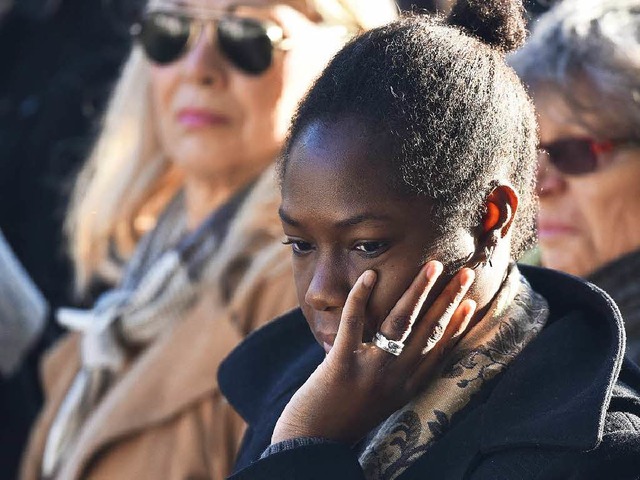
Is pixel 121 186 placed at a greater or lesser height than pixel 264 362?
lesser

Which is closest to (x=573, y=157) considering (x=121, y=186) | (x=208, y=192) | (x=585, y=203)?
(x=585, y=203)

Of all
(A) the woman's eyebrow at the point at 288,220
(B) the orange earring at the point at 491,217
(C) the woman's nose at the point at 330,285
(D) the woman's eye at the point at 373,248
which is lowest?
(B) the orange earring at the point at 491,217

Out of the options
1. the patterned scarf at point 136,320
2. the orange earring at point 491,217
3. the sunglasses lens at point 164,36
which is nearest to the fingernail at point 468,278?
the orange earring at point 491,217

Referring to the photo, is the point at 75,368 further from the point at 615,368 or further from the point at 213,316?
the point at 615,368

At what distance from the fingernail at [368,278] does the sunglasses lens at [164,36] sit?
2.02 m

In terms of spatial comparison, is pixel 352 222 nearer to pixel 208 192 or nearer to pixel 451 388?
pixel 451 388

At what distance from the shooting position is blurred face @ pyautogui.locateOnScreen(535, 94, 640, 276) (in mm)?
2947

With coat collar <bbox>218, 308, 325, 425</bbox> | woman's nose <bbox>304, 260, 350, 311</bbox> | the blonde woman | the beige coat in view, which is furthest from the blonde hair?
woman's nose <bbox>304, 260, 350, 311</bbox>

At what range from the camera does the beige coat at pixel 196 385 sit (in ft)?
10.7

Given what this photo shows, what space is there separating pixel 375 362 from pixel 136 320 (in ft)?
6.32

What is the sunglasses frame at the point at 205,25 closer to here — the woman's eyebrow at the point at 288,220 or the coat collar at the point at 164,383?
the coat collar at the point at 164,383

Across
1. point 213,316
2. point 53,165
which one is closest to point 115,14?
point 53,165

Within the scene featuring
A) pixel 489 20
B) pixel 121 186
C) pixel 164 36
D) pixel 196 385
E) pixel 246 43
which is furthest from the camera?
pixel 121 186

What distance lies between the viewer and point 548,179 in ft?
9.91
